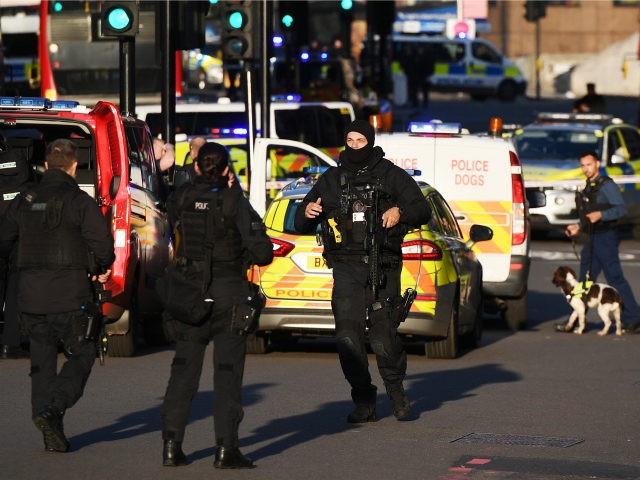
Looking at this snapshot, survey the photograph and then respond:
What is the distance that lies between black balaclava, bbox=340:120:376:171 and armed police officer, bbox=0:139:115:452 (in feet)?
5.80

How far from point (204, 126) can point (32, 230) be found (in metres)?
15.3

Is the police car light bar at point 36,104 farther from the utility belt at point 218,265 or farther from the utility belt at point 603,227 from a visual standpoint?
the utility belt at point 603,227

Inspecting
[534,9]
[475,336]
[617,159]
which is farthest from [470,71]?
[475,336]

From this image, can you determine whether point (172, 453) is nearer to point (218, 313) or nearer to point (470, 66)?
point (218, 313)

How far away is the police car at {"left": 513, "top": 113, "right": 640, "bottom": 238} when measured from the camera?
Result: 964 inches

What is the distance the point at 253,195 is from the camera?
17375 millimetres

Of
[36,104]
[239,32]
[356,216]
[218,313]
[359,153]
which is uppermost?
[239,32]

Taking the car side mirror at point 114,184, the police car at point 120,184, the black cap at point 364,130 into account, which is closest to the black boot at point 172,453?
the black cap at point 364,130

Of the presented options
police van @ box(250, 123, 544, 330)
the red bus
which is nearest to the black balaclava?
police van @ box(250, 123, 544, 330)

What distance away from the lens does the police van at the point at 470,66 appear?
197 ft

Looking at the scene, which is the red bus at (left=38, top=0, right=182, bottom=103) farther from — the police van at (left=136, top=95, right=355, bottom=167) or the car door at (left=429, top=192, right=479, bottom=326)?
the car door at (left=429, top=192, right=479, bottom=326)

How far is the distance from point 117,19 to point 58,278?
842cm

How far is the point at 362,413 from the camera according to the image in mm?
10469

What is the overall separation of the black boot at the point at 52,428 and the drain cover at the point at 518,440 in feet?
7.11
